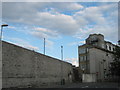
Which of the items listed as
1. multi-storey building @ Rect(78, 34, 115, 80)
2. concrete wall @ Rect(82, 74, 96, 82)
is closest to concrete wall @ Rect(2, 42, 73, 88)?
concrete wall @ Rect(82, 74, 96, 82)

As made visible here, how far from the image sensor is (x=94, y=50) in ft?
176

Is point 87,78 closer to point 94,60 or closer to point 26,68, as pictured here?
point 94,60

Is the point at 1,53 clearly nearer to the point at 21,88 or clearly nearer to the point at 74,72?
the point at 21,88

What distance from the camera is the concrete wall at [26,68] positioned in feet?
64.4

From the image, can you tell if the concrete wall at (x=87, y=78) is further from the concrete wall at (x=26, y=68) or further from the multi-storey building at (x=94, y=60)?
the concrete wall at (x=26, y=68)

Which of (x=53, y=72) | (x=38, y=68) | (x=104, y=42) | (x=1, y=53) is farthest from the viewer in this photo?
(x=104, y=42)

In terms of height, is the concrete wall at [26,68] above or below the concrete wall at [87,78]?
above

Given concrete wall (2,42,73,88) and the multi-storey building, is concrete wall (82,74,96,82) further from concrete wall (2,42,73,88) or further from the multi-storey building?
concrete wall (2,42,73,88)

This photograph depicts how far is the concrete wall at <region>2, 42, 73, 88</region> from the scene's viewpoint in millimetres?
19636

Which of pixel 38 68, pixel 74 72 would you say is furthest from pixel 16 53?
pixel 74 72

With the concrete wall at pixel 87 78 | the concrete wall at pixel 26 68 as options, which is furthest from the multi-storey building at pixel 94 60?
the concrete wall at pixel 26 68

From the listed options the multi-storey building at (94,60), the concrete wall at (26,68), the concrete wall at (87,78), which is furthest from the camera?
the multi-storey building at (94,60)

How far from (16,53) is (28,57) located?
310 centimetres

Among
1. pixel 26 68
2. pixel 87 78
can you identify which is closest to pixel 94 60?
pixel 87 78
